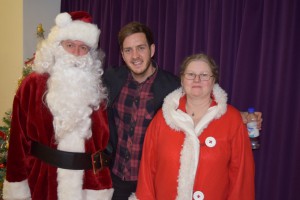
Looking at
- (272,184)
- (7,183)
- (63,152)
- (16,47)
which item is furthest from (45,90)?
(16,47)

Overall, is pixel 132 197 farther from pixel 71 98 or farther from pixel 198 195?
pixel 71 98

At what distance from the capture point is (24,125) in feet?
6.73

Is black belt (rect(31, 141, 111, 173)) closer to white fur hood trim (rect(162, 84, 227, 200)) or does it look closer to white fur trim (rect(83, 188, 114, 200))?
white fur trim (rect(83, 188, 114, 200))

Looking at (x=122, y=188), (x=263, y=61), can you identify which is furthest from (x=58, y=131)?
(x=263, y=61)

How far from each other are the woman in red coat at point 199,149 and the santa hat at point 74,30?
Result: 2.59 feet

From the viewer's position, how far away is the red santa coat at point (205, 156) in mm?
1823

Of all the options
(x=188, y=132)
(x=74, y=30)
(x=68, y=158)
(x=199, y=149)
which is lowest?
(x=68, y=158)

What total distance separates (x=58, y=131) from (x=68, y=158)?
8.1 inches

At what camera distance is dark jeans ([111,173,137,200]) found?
2.25 m

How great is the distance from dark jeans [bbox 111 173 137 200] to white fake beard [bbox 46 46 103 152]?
1.60 feet

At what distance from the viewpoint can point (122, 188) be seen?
2266 millimetres

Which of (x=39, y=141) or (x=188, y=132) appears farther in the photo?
(x=39, y=141)

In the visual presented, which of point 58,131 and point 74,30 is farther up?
point 74,30

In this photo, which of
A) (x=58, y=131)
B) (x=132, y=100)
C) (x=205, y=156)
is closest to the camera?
(x=205, y=156)
